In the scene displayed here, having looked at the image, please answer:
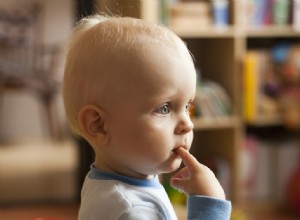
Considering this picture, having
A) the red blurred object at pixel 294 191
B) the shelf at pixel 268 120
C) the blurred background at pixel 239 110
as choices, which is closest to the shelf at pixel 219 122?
the blurred background at pixel 239 110

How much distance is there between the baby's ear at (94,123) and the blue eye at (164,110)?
80 mm

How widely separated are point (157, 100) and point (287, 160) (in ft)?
7.41

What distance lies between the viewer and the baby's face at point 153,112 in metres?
0.87

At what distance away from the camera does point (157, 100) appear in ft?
2.88

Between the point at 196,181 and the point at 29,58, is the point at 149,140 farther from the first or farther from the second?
the point at 29,58

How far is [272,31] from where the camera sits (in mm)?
2939

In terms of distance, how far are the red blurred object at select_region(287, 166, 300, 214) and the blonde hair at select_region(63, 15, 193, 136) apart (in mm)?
2046

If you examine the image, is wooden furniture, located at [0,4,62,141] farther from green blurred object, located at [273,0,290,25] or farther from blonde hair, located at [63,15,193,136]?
blonde hair, located at [63,15,193,136]

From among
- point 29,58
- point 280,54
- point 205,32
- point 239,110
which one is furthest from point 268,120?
point 29,58

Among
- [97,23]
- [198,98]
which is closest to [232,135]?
[198,98]

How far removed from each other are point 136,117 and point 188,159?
97 millimetres

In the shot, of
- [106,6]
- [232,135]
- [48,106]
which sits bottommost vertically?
[48,106]

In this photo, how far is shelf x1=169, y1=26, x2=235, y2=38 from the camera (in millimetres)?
2764

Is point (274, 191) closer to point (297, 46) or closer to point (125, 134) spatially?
point (297, 46)
